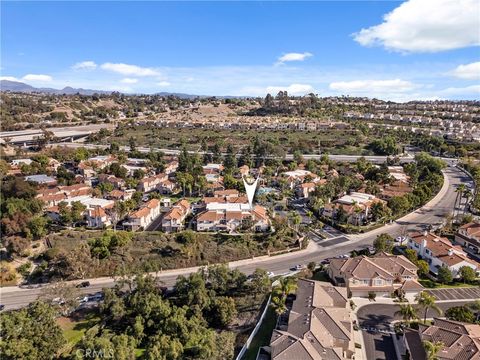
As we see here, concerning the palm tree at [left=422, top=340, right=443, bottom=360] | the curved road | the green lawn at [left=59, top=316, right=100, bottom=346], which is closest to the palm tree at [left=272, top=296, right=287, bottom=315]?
the curved road

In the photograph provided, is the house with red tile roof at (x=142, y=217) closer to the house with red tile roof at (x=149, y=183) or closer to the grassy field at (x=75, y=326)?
the house with red tile roof at (x=149, y=183)

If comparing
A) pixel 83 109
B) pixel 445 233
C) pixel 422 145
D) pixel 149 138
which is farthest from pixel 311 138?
pixel 83 109

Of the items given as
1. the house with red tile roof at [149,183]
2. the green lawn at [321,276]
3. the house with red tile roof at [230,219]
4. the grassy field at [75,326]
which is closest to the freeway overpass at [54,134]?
the house with red tile roof at [149,183]

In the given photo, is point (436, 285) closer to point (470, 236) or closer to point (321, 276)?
point (321, 276)

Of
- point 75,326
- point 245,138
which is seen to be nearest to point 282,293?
point 75,326

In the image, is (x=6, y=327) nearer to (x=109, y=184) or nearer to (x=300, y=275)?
(x=300, y=275)
